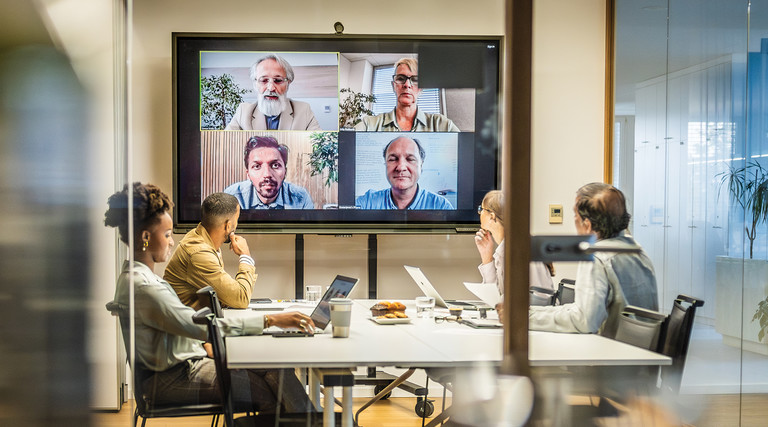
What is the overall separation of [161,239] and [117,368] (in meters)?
0.50

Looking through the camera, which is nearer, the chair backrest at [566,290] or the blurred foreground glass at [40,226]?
the chair backrest at [566,290]

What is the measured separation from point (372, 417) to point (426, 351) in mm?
408

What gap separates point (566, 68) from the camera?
2.09 metres

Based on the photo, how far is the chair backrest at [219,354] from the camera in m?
1.97

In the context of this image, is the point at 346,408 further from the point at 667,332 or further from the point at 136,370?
the point at 667,332

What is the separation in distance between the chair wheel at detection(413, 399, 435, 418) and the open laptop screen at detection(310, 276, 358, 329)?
0.45 m

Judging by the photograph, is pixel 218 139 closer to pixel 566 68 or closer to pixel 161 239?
pixel 161 239

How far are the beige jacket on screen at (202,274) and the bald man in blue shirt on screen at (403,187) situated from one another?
1.80 ft

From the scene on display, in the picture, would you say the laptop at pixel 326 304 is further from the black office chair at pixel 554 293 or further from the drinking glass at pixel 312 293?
the black office chair at pixel 554 293

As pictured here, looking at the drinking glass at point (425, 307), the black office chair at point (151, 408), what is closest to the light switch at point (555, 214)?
the drinking glass at point (425, 307)

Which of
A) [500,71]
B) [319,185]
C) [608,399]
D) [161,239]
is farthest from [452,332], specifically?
[161,239]

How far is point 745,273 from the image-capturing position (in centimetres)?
239

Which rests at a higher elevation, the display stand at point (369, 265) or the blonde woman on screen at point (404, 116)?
the blonde woman on screen at point (404, 116)

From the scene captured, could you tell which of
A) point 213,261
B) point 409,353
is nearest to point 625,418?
point 409,353
